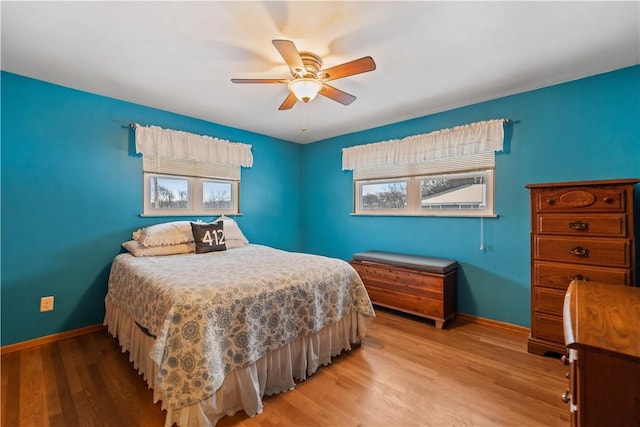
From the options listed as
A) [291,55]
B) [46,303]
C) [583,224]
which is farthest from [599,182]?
[46,303]

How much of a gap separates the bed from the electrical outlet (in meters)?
0.46

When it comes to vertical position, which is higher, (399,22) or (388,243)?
(399,22)

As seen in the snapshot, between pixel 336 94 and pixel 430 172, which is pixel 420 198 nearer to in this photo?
pixel 430 172

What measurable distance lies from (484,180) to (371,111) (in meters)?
1.44

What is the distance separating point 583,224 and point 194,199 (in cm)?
376

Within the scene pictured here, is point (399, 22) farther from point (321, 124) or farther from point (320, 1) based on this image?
point (321, 124)

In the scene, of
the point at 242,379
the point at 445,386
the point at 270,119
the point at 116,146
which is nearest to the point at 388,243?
the point at 445,386

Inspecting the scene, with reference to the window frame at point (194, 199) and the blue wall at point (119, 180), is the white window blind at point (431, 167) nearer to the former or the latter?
the blue wall at point (119, 180)

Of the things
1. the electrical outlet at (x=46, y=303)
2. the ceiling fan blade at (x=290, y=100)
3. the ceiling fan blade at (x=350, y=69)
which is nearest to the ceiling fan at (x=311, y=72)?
the ceiling fan blade at (x=350, y=69)

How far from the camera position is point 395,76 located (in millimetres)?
2395

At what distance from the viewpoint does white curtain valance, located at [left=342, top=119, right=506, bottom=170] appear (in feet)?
9.25

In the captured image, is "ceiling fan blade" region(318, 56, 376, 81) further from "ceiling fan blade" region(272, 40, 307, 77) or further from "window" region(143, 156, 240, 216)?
"window" region(143, 156, 240, 216)

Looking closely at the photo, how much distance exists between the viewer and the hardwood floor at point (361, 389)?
5.20 feet

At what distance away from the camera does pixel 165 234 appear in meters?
2.73
